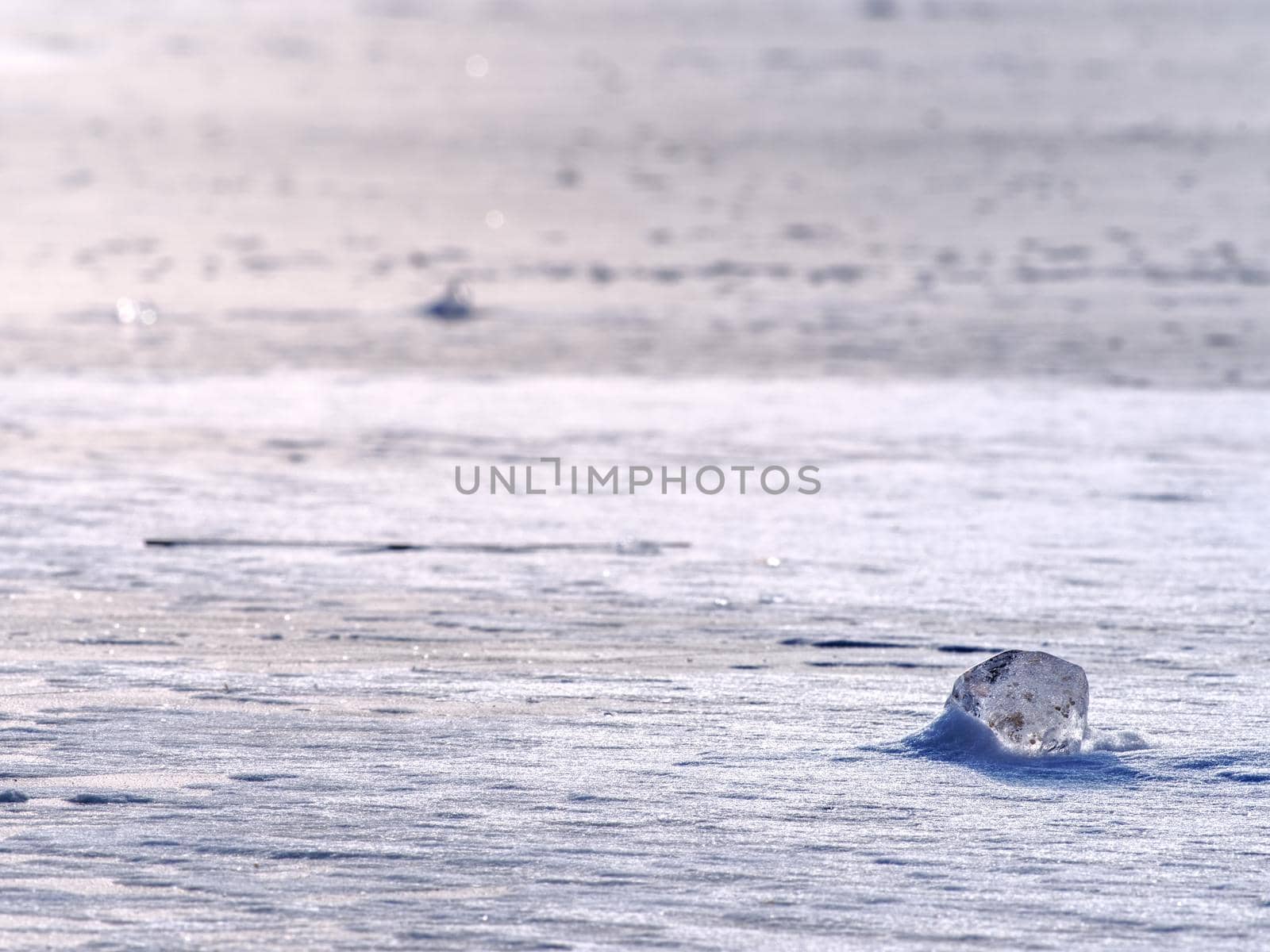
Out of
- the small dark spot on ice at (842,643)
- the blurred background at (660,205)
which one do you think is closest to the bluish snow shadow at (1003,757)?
the small dark spot on ice at (842,643)

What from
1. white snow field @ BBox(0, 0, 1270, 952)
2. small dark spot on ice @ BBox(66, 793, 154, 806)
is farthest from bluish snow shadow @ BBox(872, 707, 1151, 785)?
small dark spot on ice @ BBox(66, 793, 154, 806)

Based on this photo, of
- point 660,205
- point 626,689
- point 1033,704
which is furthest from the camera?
point 660,205

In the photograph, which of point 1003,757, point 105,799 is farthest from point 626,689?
point 105,799

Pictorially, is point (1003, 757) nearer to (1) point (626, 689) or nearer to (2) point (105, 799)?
(1) point (626, 689)

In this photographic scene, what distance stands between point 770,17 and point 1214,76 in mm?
13067

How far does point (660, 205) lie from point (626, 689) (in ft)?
41.5

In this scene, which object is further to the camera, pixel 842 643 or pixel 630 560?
pixel 630 560

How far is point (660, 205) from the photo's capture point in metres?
17.7

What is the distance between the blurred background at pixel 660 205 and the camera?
11555mm

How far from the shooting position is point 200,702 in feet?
17.0

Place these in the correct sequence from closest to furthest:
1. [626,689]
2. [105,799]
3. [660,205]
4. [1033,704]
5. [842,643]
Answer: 1. [105,799]
2. [1033,704]
3. [626,689]
4. [842,643]
5. [660,205]

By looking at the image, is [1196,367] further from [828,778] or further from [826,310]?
[828,778]

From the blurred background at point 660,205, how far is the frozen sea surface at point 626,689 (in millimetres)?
2272

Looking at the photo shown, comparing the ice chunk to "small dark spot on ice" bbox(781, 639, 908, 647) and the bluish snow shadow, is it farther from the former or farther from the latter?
"small dark spot on ice" bbox(781, 639, 908, 647)
